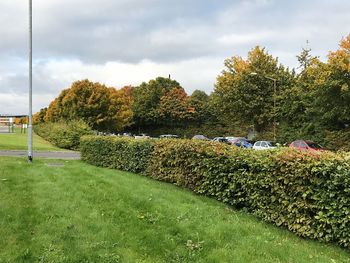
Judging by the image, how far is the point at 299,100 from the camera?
43.1m

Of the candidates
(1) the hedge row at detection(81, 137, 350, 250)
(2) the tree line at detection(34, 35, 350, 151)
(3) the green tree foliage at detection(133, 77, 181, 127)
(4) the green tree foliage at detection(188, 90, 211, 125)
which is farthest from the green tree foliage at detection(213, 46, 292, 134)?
(1) the hedge row at detection(81, 137, 350, 250)

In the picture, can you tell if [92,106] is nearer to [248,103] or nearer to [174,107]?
[174,107]

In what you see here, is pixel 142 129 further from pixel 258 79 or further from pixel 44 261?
pixel 44 261

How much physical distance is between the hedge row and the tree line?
80.1ft

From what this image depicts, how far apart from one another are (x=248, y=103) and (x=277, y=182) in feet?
136

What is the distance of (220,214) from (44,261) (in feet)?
11.3

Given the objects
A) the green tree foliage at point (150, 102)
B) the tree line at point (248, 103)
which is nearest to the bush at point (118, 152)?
the tree line at point (248, 103)

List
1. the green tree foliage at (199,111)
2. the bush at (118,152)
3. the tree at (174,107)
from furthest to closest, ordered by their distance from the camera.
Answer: the green tree foliage at (199,111)
the tree at (174,107)
the bush at (118,152)

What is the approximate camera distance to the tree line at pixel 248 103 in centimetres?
3394

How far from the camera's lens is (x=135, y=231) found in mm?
6676

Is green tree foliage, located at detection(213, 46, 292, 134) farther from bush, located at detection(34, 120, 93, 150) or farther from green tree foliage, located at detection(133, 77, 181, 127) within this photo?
green tree foliage, located at detection(133, 77, 181, 127)

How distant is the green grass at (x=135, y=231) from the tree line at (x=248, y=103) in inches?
1046

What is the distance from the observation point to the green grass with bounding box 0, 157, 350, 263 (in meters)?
5.73

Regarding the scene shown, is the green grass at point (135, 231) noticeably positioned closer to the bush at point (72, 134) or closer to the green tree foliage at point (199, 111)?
the bush at point (72, 134)
